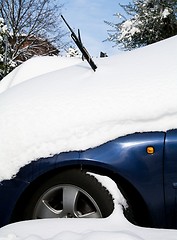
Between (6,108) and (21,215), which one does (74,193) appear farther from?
(6,108)

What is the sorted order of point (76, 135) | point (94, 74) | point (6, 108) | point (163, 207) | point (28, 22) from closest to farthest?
point (163, 207) → point (76, 135) → point (6, 108) → point (94, 74) → point (28, 22)

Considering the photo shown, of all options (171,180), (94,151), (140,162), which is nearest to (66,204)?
(94,151)

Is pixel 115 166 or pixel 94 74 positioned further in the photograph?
pixel 94 74

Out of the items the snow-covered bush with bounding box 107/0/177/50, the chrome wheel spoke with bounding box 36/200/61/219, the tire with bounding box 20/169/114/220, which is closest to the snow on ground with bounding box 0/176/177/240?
the tire with bounding box 20/169/114/220

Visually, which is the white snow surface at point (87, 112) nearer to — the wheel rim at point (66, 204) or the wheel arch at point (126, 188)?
the wheel arch at point (126, 188)

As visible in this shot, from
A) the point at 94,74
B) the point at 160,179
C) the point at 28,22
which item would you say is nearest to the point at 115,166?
the point at 160,179

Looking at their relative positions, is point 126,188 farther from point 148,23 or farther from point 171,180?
point 148,23

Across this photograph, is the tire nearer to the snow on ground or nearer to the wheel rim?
the wheel rim

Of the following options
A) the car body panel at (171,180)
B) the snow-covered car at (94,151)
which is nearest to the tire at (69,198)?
the snow-covered car at (94,151)

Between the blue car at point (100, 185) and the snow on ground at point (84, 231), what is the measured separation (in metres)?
0.21

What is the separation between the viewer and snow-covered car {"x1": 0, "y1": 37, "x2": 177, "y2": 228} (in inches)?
71.4

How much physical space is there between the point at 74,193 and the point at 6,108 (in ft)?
2.43

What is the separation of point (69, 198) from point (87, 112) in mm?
498

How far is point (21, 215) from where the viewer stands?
2002 millimetres
